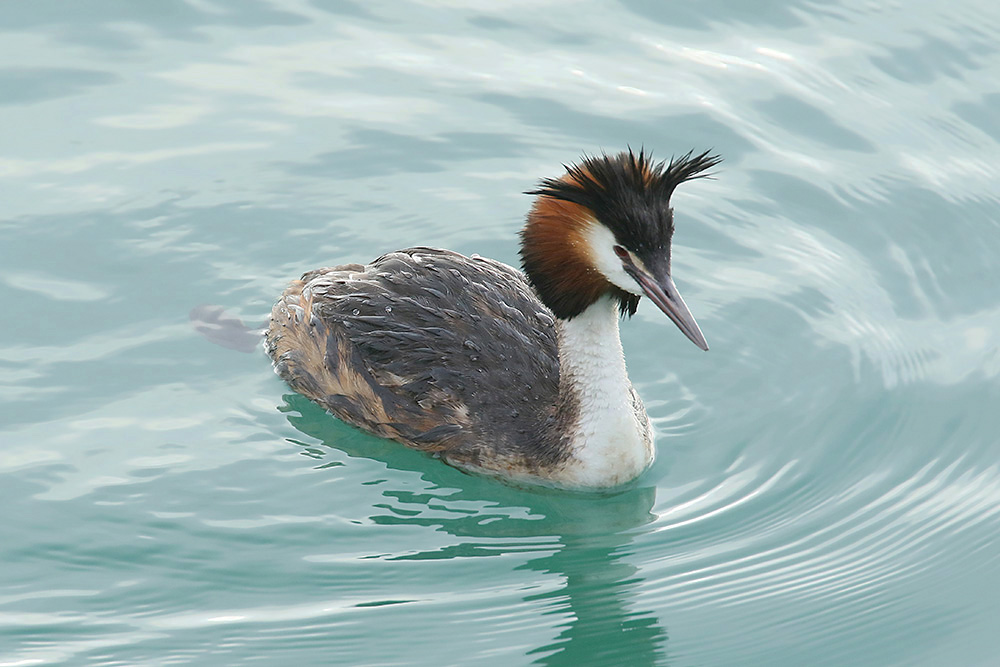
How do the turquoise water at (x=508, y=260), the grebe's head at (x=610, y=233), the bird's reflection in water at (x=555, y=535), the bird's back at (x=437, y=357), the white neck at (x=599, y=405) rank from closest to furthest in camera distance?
the bird's reflection in water at (x=555, y=535), the turquoise water at (x=508, y=260), the grebe's head at (x=610, y=233), the white neck at (x=599, y=405), the bird's back at (x=437, y=357)

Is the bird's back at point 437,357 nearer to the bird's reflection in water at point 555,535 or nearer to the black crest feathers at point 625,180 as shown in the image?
the bird's reflection in water at point 555,535

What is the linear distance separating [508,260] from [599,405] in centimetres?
235

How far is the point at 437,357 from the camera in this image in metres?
8.55

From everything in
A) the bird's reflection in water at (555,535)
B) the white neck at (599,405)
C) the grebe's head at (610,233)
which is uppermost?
the grebe's head at (610,233)

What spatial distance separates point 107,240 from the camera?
33.4 feet

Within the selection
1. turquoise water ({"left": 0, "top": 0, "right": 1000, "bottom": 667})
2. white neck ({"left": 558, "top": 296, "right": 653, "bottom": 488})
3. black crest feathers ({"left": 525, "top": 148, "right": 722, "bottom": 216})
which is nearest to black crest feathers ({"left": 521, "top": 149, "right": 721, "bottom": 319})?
black crest feathers ({"left": 525, "top": 148, "right": 722, "bottom": 216})

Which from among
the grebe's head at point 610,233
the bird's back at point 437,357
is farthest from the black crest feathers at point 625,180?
the bird's back at point 437,357

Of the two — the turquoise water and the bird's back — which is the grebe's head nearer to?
the bird's back

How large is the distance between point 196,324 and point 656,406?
292 centimetres

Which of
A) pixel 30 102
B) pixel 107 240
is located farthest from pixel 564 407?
pixel 30 102

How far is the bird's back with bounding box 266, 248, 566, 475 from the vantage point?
838 cm

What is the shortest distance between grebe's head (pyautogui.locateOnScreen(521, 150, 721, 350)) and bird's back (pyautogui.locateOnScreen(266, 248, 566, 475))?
67cm

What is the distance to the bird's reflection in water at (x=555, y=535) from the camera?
7285 millimetres

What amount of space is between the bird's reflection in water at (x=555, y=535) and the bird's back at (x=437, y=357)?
15cm
